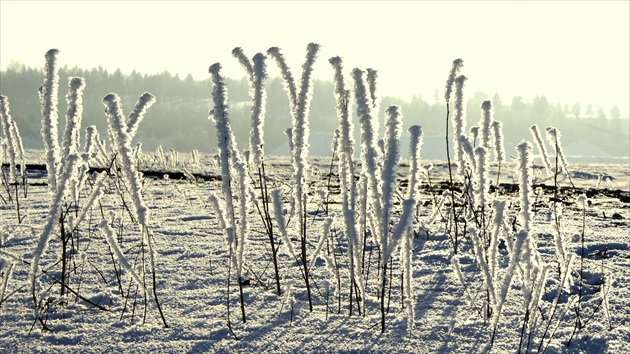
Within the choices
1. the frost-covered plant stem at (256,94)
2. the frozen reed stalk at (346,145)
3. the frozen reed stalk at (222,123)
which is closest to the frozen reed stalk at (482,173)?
the frozen reed stalk at (346,145)

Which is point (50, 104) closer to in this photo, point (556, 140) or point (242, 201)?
point (242, 201)

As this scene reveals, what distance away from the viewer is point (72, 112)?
1906 mm

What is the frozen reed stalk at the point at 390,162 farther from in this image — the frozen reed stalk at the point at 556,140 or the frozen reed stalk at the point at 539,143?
the frozen reed stalk at the point at 539,143

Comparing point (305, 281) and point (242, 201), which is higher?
point (242, 201)

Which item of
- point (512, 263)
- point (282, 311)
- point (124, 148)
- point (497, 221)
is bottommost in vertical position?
point (282, 311)

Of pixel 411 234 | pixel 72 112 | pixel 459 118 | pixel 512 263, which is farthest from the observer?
pixel 459 118

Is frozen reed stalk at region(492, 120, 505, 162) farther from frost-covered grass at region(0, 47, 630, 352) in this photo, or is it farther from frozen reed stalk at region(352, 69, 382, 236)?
frozen reed stalk at region(352, 69, 382, 236)

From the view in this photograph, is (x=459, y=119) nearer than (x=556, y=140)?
No

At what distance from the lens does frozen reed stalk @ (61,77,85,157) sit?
1873mm

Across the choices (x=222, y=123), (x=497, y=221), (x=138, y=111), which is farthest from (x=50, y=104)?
(x=497, y=221)

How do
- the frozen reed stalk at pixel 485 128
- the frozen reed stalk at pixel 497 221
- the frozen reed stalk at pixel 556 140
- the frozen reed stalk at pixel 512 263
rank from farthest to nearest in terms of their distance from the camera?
the frozen reed stalk at pixel 485 128 < the frozen reed stalk at pixel 556 140 < the frozen reed stalk at pixel 497 221 < the frozen reed stalk at pixel 512 263

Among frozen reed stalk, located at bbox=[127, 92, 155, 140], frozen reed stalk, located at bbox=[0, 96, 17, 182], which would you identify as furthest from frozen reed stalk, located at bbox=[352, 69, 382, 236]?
frozen reed stalk, located at bbox=[0, 96, 17, 182]

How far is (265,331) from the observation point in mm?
1604

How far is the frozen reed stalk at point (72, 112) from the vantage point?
1.87 m
